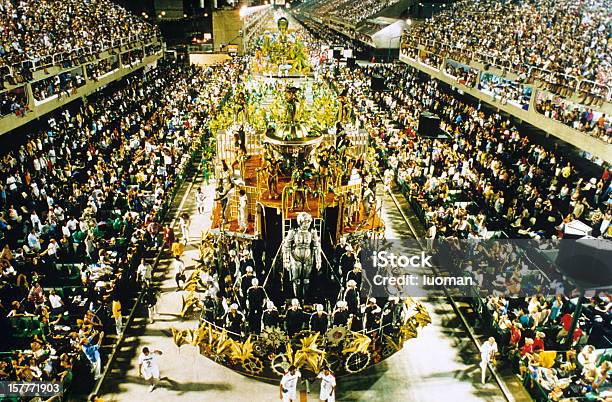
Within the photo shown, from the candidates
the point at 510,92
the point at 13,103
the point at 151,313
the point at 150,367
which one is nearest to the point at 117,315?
A: the point at 151,313

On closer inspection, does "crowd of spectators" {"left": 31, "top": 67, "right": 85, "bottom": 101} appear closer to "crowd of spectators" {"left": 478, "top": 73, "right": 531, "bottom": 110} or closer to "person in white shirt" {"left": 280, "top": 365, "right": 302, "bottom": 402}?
"person in white shirt" {"left": 280, "top": 365, "right": 302, "bottom": 402}

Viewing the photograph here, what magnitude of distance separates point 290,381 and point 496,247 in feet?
27.7

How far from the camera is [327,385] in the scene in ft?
30.4

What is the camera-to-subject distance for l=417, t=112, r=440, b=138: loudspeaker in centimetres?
1839

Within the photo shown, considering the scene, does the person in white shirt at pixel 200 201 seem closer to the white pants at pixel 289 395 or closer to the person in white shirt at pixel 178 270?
the person in white shirt at pixel 178 270

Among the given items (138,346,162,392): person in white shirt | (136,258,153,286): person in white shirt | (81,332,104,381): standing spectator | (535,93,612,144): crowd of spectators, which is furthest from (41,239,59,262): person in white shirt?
(535,93,612,144): crowd of spectators

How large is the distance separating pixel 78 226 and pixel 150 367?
23.2ft

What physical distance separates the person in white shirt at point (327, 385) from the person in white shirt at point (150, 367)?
12.4 ft

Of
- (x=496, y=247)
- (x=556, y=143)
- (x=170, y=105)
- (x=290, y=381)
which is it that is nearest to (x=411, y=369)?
(x=290, y=381)

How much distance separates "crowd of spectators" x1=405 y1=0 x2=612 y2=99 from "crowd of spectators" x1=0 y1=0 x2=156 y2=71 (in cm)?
2679

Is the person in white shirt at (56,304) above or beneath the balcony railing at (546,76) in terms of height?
beneath

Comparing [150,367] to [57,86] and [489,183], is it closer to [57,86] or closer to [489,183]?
[489,183]

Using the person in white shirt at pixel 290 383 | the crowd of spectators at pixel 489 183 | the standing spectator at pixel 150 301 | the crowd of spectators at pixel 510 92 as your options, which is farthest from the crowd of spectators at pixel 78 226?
the crowd of spectators at pixel 510 92

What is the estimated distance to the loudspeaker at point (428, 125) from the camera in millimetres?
18388
